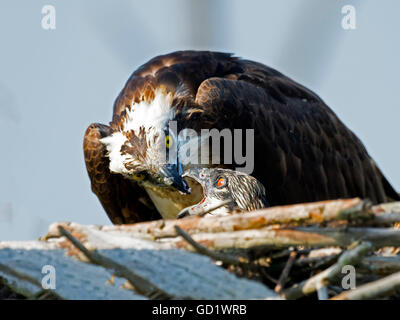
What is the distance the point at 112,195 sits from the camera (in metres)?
8.59

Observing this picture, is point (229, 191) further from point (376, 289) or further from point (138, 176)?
point (376, 289)

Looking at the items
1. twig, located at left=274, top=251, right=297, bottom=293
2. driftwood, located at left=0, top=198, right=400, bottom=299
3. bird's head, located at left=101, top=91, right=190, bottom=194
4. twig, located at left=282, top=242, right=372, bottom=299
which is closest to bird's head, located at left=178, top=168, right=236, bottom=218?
bird's head, located at left=101, top=91, right=190, bottom=194

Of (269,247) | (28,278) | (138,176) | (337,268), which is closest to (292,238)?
(269,247)

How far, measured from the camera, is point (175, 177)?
7.30m

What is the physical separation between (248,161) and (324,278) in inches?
147

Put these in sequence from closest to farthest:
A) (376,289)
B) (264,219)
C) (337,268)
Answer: (376,289) → (337,268) → (264,219)

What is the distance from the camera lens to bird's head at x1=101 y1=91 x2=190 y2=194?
7422 millimetres

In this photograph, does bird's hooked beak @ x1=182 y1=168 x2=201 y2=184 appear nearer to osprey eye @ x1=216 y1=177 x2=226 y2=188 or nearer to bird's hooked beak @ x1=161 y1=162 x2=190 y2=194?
bird's hooked beak @ x1=161 y1=162 x2=190 y2=194

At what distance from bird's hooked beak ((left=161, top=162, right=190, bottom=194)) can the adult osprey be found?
1 centimetres

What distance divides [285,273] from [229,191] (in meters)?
2.50

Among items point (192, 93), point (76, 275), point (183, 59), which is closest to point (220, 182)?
point (192, 93)

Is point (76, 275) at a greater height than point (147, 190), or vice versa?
point (76, 275)
